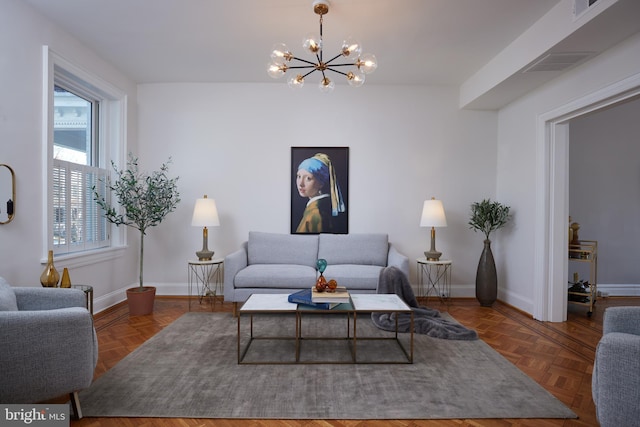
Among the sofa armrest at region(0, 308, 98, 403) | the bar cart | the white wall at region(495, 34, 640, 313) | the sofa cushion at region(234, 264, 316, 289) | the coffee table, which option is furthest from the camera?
the bar cart

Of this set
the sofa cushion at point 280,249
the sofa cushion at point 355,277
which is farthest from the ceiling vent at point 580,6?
the sofa cushion at point 280,249

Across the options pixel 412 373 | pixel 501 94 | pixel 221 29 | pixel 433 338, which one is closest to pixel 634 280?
pixel 501 94

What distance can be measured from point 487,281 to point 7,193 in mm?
4968

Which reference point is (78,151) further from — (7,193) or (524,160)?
(524,160)

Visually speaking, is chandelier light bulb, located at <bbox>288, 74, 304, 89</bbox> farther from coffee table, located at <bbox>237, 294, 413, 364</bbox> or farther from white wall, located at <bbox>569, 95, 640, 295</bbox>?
white wall, located at <bbox>569, 95, 640, 295</bbox>

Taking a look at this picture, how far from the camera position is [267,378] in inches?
100

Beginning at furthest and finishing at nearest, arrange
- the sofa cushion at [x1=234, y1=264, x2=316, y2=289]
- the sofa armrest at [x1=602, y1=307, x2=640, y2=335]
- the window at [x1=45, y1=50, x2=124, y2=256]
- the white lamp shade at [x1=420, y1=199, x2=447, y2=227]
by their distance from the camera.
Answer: the white lamp shade at [x1=420, y1=199, x2=447, y2=227] → the sofa cushion at [x1=234, y1=264, x2=316, y2=289] → the window at [x1=45, y1=50, x2=124, y2=256] → the sofa armrest at [x1=602, y1=307, x2=640, y2=335]

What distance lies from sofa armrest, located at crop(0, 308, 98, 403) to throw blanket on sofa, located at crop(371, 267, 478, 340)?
2313mm

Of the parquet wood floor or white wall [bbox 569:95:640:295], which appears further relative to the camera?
white wall [bbox 569:95:640:295]

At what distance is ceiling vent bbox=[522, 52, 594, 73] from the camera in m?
3.26

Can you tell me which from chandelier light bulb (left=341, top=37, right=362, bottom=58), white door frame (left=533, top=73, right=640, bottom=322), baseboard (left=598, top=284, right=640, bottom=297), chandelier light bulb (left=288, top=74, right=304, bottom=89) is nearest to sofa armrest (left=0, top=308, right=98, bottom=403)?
chandelier light bulb (left=288, top=74, right=304, bottom=89)

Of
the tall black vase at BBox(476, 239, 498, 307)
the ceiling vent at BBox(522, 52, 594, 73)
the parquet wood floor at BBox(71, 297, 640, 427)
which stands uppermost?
the ceiling vent at BBox(522, 52, 594, 73)

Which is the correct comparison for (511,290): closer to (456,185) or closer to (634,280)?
(456,185)

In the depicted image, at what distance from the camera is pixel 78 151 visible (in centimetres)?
415
